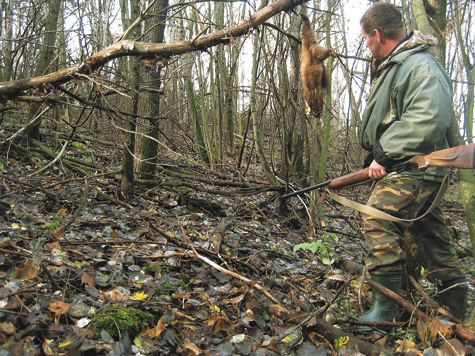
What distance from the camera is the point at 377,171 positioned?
275 cm

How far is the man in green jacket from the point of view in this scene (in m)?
2.48

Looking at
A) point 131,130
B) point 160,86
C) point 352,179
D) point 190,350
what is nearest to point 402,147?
point 352,179

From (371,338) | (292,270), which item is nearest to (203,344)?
(371,338)

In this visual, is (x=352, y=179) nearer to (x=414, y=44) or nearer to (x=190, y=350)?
(x=414, y=44)

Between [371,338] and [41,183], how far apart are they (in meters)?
4.28

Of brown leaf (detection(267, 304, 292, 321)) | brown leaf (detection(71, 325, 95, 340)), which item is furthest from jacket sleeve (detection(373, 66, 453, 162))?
brown leaf (detection(71, 325, 95, 340))

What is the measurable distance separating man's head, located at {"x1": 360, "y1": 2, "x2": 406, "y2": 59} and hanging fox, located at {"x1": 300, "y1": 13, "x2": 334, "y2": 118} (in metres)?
0.82

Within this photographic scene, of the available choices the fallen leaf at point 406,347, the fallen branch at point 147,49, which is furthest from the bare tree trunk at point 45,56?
the fallen leaf at point 406,347

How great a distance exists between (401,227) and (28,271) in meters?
2.83

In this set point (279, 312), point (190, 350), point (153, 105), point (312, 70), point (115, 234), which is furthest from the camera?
point (153, 105)

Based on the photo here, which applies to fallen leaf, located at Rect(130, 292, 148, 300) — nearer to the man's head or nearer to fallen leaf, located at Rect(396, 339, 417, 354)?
fallen leaf, located at Rect(396, 339, 417, 354)

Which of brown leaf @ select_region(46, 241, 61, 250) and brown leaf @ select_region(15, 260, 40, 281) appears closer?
brown leaf @ select_region(15, 260, 40, 281)

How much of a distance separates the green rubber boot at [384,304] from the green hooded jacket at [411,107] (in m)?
0.82

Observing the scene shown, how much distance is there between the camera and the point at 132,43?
338cm
